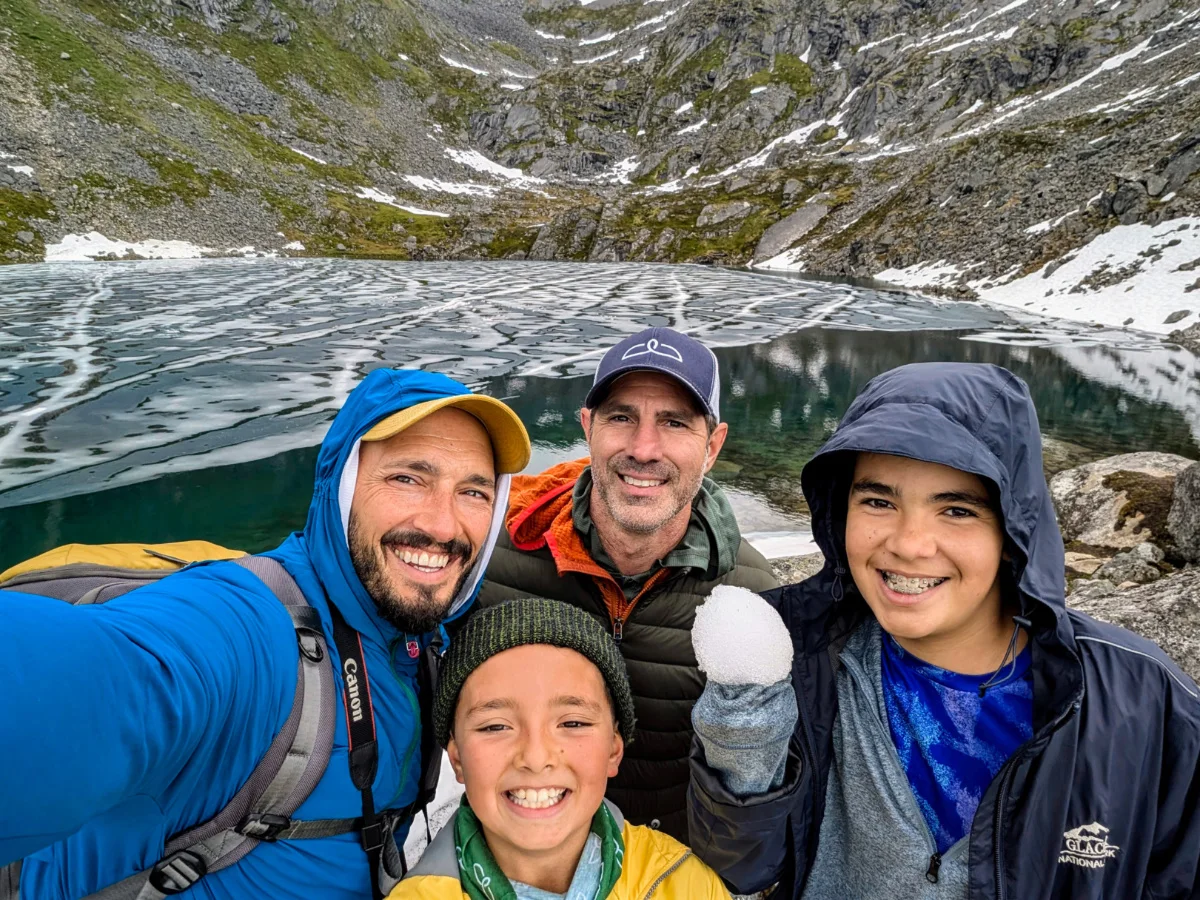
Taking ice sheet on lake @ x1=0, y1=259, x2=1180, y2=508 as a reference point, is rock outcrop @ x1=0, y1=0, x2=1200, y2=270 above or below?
above

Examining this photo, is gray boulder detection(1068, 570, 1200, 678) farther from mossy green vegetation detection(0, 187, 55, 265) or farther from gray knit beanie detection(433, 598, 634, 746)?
mossy green vegetation detection(0, 187, 55, 265)

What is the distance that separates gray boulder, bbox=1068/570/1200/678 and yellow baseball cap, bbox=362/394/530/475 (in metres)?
4.07

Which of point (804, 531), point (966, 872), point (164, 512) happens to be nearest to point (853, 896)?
point (966, 872)

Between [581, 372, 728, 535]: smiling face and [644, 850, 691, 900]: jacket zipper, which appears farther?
[581, 372, 728, 535]: smiling face

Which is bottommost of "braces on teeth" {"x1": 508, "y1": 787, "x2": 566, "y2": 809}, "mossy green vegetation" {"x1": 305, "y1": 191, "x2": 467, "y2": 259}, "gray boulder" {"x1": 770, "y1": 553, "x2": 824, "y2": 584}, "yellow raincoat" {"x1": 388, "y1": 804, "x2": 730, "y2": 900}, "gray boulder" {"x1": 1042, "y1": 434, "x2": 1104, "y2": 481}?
"yellow raincoat" {"x1": 388, "y1": 804, "x2": 730, "y2": 900}

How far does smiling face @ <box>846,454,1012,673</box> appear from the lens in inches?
82.0

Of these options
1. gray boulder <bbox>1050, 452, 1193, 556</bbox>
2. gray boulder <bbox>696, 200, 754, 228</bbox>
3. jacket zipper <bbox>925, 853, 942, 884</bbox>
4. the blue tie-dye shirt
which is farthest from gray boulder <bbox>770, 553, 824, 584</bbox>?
gray boulder <bbox>696, 200, 754, 228</bbox>

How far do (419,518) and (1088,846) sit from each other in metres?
2.53

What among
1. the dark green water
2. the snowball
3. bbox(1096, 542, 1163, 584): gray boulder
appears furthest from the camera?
the dark green water

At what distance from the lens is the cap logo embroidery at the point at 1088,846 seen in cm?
196

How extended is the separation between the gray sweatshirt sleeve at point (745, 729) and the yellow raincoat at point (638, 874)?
0.37m

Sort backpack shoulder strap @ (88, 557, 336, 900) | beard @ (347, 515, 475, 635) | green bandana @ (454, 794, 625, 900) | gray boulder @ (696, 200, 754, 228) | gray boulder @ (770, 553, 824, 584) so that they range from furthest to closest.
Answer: gray boulder @ (696, 200, 754, 228) < gray boulder @ (770, 553, 824, 584) < beard @ (347, 515, 475, 635) < green bandana @ (454, 794, 625, 900) < backpack shoulder strap @ (88, 557, 336, 900)

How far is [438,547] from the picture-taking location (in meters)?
2.38

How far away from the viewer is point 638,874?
2135mm
